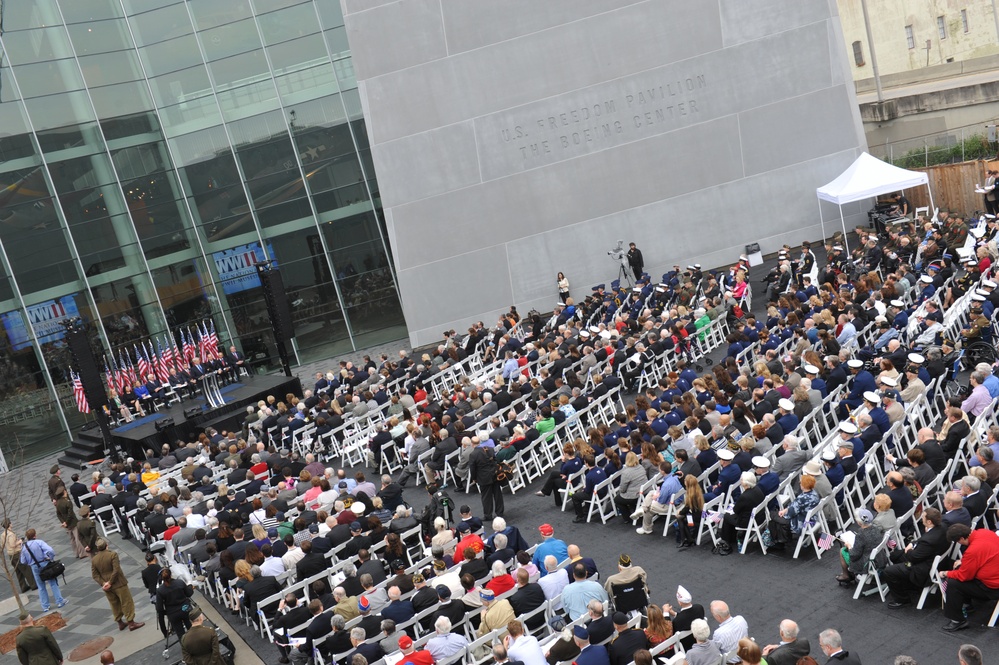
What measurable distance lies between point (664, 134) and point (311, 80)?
12.2 m

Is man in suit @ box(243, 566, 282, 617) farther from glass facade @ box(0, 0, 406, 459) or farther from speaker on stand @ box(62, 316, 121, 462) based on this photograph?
glass facade @ box(0, 0, 406, 459)

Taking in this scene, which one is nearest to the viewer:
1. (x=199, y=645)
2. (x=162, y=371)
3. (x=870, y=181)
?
(x=199, y=645)

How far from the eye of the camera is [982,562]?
8.87 metres

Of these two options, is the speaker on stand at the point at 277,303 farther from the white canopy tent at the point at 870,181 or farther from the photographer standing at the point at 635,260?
the white canopy tent at the point at 870,181

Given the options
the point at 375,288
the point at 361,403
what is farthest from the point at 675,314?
the point at 375,288

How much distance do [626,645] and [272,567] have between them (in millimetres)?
6251

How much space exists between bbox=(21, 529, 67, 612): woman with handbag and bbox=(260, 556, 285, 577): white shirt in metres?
5.00

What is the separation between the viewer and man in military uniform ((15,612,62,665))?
12.4m

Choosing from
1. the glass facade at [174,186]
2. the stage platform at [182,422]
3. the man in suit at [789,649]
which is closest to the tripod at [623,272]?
the glass facade at [174,186]

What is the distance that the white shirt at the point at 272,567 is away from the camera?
13368 millimetres

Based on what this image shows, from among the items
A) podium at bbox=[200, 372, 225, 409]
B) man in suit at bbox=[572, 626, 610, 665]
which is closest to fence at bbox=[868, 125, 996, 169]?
podium at bbox=[200, 372, 225, 409]

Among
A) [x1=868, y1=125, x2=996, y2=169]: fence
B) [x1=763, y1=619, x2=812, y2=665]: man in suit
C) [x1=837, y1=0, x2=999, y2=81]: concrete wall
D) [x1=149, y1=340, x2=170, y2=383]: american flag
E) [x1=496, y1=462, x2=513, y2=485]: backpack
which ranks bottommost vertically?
[x1=496, y1=462, x2=513, y2=485]: backpack

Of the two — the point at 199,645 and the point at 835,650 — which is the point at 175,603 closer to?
the point at 199,645

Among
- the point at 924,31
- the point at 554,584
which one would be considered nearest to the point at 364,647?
the point at 554,584
